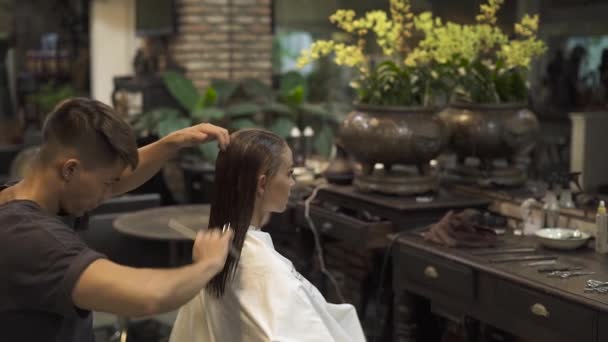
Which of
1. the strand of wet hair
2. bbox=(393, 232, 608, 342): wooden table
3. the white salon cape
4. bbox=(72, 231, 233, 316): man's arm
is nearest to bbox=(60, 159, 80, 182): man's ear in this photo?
bbox=(72, 231, 233, 316): man's arm

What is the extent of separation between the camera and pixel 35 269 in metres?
1.58

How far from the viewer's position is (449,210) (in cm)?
356

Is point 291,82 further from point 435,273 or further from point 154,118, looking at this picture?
point 435,273

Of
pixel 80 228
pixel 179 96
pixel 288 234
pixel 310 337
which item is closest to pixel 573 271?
pixel 310 337

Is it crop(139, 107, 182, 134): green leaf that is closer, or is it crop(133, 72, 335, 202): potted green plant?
crop(133, 72, 335, 202): potted green plant

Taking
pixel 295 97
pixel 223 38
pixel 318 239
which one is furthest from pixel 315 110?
pixel 318 239

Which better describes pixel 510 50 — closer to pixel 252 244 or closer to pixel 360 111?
pixel 360 111

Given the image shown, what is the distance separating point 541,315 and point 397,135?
3.75 ft

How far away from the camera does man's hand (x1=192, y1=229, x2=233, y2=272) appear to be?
1609 mm

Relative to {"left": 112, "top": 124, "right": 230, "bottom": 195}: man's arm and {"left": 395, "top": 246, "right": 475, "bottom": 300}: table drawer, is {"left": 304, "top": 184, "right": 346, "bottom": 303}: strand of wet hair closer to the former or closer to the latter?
A: {"left": 395, "top": 246, "right": 475, "bottom": 300}: table drawer

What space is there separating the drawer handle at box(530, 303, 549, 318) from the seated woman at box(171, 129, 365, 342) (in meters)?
0.79

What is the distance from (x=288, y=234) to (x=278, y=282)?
2.31 metres

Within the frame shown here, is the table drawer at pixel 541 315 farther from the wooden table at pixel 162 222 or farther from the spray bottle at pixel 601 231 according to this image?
the wooden table at pixel 162 222

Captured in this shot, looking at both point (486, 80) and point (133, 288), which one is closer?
point (133, 288)
